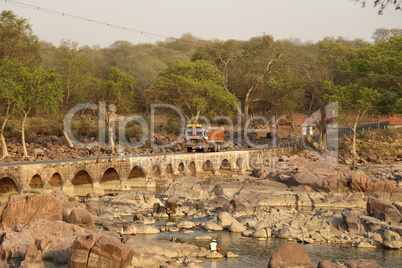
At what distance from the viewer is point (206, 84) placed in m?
71.9

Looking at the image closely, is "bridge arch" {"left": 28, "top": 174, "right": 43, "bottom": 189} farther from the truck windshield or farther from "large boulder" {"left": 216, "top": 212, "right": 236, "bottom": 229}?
the truck windshield

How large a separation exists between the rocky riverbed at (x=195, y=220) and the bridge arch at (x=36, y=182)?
4.06 meters

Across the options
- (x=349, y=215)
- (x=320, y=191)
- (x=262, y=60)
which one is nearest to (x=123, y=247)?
(x=349, y=215)

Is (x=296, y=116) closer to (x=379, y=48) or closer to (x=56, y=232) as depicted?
(x=379, y=48)

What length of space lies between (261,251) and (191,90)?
4639cm

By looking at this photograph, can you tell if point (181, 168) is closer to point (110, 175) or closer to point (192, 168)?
point (192, 168)

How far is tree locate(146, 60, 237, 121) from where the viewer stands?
6950cm

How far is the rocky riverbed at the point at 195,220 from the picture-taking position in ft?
63.6

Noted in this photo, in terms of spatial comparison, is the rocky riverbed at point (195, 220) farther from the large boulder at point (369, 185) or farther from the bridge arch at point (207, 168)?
the bridge arch at point (207, 168)

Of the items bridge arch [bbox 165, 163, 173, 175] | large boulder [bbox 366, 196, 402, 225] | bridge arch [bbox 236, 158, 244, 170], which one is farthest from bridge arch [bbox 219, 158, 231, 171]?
large boulder [bbox 366, 196, 402, 225]

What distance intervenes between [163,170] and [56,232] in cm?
3010

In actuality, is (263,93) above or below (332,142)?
above

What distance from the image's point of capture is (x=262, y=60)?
3322 inches

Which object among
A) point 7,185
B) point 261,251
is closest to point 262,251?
point 261,251
